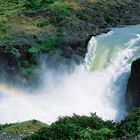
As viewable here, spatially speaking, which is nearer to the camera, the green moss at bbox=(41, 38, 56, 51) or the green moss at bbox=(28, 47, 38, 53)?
the green moss at bbox=(28, 47, 38, 53)

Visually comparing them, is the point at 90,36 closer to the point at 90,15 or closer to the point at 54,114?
the point at 90,15

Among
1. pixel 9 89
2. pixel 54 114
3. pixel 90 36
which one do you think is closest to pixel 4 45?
pixel 9 89

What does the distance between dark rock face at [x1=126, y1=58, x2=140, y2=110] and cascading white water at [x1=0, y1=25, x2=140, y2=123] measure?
1.52 meters

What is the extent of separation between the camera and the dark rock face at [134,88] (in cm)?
4013

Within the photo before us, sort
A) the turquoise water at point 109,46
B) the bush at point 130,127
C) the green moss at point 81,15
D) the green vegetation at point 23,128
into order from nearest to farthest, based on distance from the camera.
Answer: the bush at point 130,127, the green vegetation at point 23,128, the turquoise water at point 109,46, the green moss at point 81,15

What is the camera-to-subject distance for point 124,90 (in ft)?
147

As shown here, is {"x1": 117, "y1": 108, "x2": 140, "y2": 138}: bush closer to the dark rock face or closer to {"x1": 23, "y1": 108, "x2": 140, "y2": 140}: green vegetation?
{"x1": 23, "y1": 108, "x2": 140, "y2": 140}: green vegetation

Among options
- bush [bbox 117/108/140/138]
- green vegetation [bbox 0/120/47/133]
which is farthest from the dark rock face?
bush [bbox 117/108/140/138]

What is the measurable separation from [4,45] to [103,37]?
32.4 feet

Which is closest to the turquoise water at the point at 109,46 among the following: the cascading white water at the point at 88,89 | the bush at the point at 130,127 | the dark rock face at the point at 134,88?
the cascading white water at the point at 88,89

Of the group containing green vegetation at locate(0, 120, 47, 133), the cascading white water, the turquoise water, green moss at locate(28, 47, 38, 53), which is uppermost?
green moss at locate(28, 47, 38, 53)

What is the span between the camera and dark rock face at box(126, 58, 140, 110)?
40.1 meters

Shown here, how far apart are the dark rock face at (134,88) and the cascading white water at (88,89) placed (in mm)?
1519

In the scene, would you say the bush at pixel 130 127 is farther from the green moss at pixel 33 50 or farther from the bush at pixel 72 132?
the green moss at pixel 33 50
